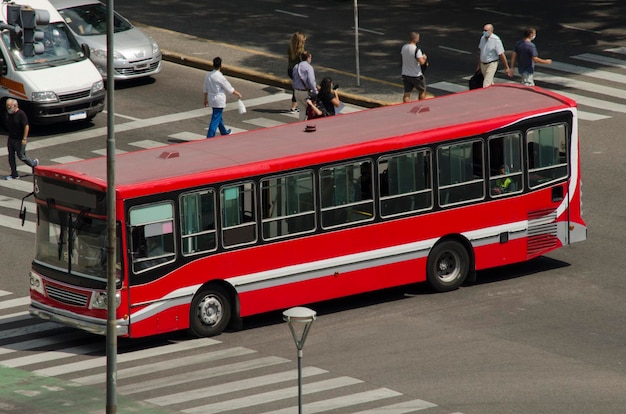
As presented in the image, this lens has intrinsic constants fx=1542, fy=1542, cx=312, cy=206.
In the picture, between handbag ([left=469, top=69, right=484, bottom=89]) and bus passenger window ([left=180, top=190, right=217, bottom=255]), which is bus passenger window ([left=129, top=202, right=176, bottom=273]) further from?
handbag ([left=469, top=69, right=484, bottom=89])

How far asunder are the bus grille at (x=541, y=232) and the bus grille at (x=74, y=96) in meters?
11.7

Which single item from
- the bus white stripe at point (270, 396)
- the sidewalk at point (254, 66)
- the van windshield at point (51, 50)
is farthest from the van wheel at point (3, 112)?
the bus white stripe at point (270, 396)

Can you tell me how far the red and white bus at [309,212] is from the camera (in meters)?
21.2

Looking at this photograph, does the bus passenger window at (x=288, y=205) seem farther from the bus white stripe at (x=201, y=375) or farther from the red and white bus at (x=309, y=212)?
the bus white stripe at (x=201, y=375)

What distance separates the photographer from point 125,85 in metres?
35.6

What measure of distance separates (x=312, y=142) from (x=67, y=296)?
13.9 ft

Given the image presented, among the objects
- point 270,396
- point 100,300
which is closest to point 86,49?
point 100,300

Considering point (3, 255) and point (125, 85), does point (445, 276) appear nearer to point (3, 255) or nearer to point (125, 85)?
point (3, 255)

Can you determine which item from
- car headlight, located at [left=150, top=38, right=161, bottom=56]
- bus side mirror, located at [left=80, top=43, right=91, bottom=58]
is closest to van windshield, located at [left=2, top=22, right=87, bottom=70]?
bus side mirror, located at [left=80, top=43, right=91, bottom=58]

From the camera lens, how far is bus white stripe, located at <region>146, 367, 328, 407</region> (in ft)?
63.4

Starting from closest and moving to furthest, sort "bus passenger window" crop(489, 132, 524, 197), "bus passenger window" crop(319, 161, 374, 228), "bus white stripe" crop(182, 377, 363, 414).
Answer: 1. "bus white stripe" crop(182, 377, 363, 414)
2. "bus passenger window" crop(319, 161, 374, 228)
3. "bus passenger window" crop(489, 132, 524, 197)

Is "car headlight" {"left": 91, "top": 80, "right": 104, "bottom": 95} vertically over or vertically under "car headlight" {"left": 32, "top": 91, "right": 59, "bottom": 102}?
over

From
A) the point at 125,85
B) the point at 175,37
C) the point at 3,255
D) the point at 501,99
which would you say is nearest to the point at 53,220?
the point at 3,255

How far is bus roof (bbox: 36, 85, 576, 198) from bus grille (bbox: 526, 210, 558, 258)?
5.26 feet
